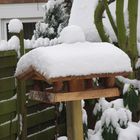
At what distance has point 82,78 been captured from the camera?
281cm

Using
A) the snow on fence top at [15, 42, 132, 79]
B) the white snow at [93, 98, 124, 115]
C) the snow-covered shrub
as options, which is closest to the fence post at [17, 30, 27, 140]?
the white snow at [93, 98, 124, 115]

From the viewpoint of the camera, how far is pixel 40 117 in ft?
15.3

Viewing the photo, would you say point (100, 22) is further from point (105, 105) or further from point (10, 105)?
point (10, 105)

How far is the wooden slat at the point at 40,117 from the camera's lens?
453 cm

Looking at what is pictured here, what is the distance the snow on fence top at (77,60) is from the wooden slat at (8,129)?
122 cm

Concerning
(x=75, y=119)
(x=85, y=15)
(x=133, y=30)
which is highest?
(x=85, y=15)

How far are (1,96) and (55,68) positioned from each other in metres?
1.49

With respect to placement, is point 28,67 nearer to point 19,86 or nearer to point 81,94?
point 81,94

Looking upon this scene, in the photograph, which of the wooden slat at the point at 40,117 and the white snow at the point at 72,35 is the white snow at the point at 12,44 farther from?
the white snow at the point at 72,35

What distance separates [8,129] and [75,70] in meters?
1.57

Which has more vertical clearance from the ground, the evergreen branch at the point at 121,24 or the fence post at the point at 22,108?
the evergreen branch at the point at 121,24

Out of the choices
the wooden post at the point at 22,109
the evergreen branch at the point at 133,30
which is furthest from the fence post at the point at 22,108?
the evergreen branch at the point at 133,30

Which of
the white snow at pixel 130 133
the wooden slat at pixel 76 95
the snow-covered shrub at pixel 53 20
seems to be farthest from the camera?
the snow-covered shrub at pixel 53 20

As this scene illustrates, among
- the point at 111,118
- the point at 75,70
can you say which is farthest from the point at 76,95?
the point at 111,118
